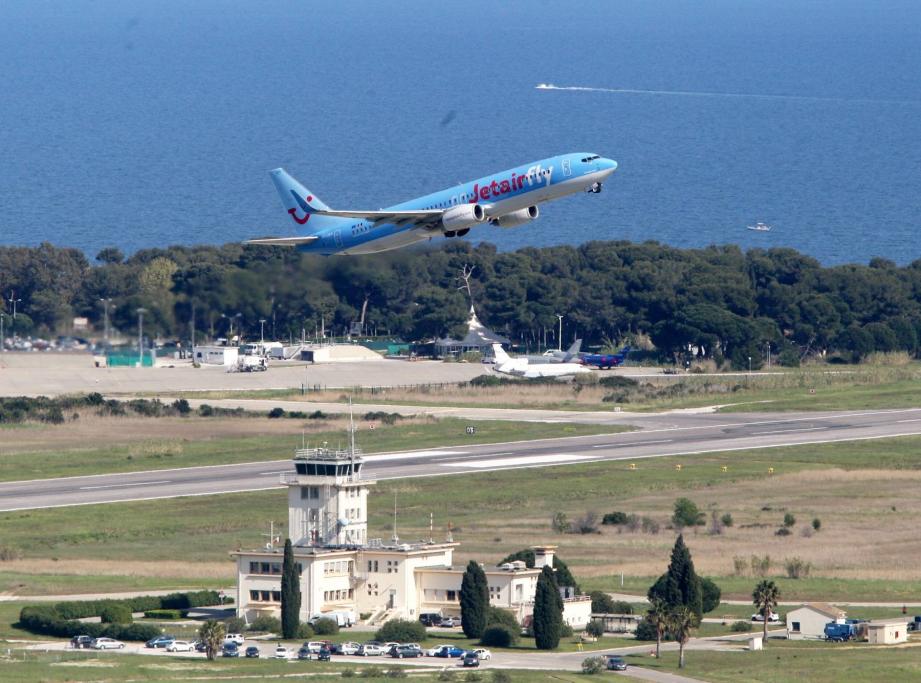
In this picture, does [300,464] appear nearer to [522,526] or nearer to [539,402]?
[522,526]

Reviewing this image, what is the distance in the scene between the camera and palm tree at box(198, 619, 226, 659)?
82688 millimetres

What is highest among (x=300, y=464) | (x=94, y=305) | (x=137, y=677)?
(x=94, y=305)

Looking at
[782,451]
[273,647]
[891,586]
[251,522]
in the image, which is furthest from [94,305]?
[782,451]

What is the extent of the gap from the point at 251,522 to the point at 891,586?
137ft

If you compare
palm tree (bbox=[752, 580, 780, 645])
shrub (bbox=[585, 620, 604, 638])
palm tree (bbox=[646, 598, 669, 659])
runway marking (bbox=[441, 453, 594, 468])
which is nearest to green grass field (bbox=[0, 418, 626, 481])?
runway marking (bbox=[441, 453, 594, 468])

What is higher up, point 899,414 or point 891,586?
point 899,414

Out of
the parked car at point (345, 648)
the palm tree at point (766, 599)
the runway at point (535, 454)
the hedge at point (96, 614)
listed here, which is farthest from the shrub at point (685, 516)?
the parked car at point (345, 648)

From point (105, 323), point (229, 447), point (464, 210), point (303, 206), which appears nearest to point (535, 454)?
point (229, 447)

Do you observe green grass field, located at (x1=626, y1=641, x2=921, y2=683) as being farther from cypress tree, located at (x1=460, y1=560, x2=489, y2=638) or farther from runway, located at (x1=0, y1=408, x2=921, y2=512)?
runway, located at (x1=0, y1=408, x2=921, y2=512)

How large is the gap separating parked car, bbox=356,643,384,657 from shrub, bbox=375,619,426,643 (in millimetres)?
2607

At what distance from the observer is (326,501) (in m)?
100

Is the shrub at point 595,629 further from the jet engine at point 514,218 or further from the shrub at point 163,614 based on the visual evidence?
the jet engine at point 514,218

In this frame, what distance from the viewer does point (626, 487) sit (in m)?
138

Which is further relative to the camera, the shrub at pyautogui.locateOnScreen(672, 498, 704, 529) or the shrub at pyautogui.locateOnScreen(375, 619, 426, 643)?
the shrub at pyautogui.locateOnScreen(672, 498, 704, 529)
